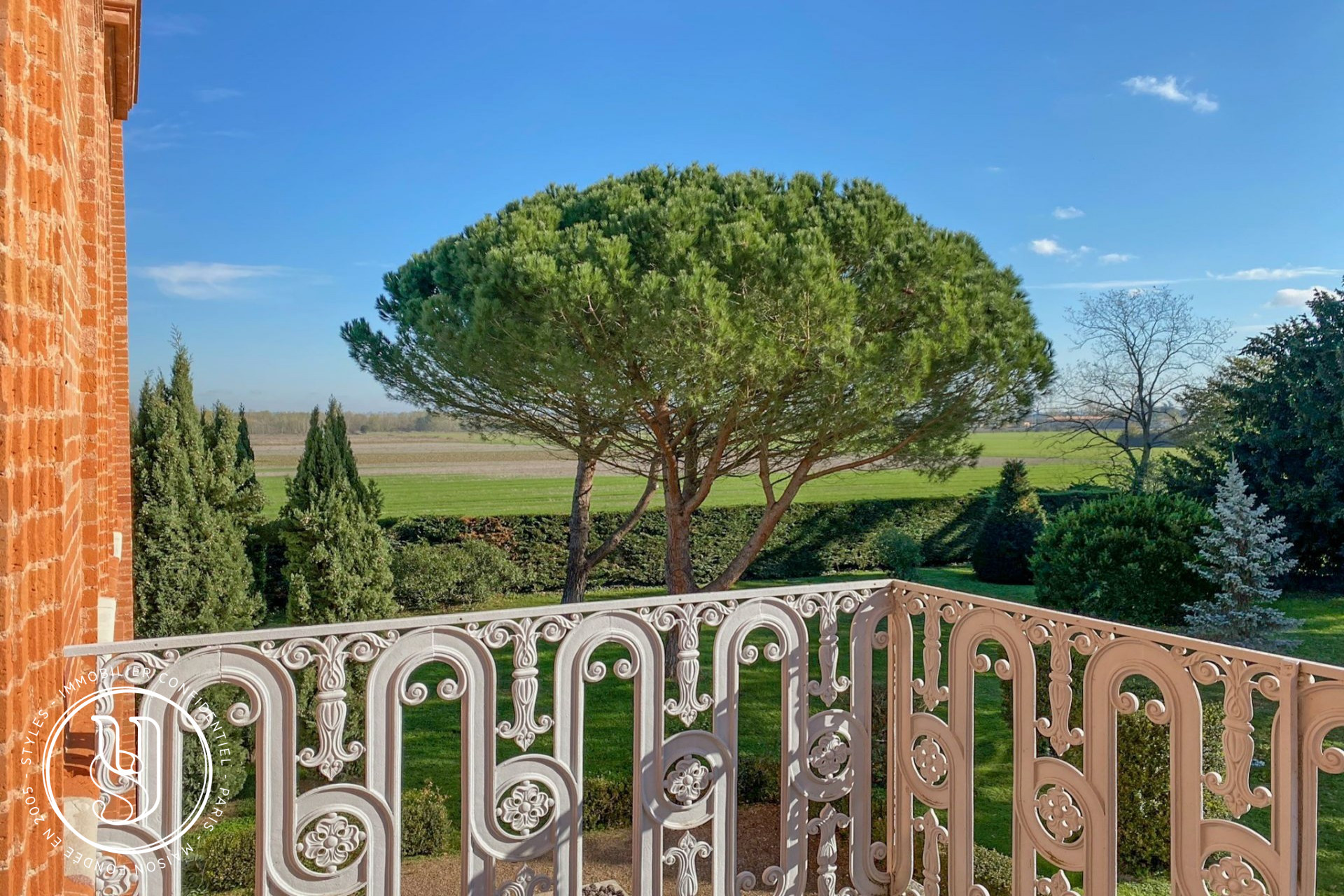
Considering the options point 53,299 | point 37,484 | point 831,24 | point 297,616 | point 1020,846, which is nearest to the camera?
point 37,484

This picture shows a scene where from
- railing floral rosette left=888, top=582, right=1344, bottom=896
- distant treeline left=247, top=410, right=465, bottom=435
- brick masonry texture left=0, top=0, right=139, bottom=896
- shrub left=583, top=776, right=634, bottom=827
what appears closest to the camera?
brick masonry texture left=0, top=0, right=139, bottom=896

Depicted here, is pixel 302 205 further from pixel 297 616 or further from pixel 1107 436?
pixel 1107 436

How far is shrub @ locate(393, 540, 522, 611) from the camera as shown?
10.1 m

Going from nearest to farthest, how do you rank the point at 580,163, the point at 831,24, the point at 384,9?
the point at 384,9 → the point at 831,24 → the point at 580,163

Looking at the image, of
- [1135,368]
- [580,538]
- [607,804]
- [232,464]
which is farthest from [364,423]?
[1135,368]

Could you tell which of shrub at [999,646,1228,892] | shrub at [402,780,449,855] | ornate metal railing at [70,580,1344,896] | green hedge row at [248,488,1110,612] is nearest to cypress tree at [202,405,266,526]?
green hedge row at [248,488,1110,612]

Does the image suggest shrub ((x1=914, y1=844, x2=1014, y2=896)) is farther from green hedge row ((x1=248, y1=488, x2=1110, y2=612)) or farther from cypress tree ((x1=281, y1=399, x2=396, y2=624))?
green hedge row ((x1=248, y1=488, x2=1110, y2=612))

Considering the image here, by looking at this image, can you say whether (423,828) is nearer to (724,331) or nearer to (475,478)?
(724,331)

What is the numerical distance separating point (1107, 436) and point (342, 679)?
44.0 feet

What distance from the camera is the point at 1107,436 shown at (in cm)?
1299

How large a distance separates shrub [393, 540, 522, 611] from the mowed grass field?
816 mm

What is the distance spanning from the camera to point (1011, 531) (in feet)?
37.6

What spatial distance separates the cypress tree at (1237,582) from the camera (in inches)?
308

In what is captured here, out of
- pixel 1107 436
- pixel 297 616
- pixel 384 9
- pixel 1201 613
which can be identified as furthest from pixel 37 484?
pixel 1107 436
